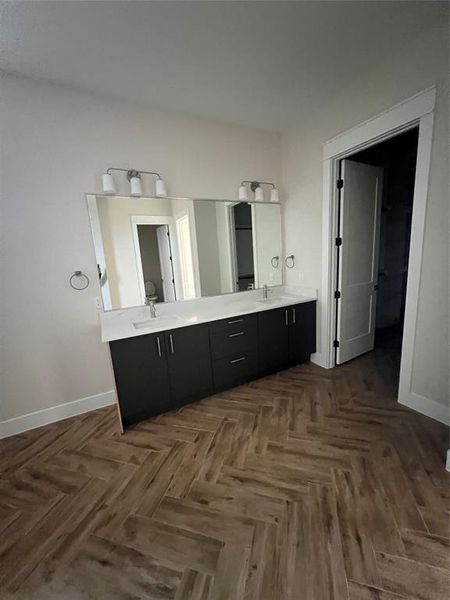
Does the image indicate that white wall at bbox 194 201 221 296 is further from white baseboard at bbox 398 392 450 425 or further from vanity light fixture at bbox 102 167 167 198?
white baseboard at bbox 398 392 450 425

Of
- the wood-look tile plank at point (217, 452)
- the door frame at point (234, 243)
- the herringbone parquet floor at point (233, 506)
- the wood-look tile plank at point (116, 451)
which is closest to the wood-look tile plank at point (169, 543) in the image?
the herringbone parquet floor at point (233, 506)

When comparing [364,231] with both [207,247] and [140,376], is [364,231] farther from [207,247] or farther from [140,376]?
[140,376]

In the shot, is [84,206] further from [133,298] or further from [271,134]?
[271,134]

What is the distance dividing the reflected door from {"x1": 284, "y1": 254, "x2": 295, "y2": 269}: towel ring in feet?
4.94

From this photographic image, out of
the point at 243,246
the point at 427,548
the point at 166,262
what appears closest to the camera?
the point at 427,548

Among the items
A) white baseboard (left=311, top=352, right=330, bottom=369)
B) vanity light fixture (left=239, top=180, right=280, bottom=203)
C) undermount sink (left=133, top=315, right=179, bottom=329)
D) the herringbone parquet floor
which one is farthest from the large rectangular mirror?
the herringbone parquet floor

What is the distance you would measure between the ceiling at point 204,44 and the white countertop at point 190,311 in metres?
1.91

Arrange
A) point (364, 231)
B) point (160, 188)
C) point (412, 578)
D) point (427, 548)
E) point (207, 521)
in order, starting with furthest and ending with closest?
point (364, 231) → point (160, 188) → point (207, 521) → point (427, 548) → point (412, 578)

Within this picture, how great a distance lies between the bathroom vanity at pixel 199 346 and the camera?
81.7 inches

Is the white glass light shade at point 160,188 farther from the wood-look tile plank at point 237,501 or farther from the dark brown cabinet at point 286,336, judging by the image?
the wood-look tile plank at point 237,501

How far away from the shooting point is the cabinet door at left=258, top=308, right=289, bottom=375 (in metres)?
2.66

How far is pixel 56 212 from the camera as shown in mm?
2141

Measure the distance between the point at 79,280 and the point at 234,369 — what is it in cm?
170

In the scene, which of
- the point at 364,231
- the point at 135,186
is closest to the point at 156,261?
the point at 135,186
